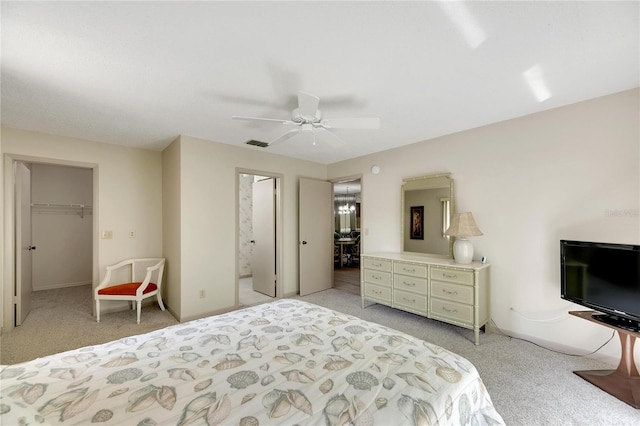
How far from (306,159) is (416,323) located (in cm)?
315

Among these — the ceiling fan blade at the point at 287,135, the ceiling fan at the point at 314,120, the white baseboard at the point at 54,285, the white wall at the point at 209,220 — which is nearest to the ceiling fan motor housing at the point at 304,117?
the ceiling fan at the point at 314,120

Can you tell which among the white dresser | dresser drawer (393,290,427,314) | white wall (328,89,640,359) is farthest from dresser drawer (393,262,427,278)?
white wall (328,89,640,359)

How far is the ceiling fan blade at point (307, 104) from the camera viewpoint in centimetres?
191

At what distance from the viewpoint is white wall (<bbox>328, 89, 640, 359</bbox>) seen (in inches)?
90.4

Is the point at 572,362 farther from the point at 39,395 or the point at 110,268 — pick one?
the point at 110,268

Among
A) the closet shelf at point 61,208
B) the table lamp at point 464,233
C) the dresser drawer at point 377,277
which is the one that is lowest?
the dresser drawer at point 377,277

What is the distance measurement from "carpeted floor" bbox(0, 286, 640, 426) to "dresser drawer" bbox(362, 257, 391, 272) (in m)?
0.63

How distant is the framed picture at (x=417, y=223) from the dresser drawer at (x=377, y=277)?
717 millimetres

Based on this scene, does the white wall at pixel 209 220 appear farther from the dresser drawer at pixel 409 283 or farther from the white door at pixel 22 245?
the dresser drawer at pixel 409 283

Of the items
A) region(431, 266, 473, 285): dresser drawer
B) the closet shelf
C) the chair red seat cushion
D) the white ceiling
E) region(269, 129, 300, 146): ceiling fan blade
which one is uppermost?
the white ceiling

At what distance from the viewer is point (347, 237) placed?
26.3 ft

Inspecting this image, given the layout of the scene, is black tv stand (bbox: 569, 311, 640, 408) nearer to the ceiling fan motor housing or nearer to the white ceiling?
the white ceiling

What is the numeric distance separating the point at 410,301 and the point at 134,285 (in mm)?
3651

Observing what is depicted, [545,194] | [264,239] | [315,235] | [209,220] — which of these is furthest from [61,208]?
[545,194]
